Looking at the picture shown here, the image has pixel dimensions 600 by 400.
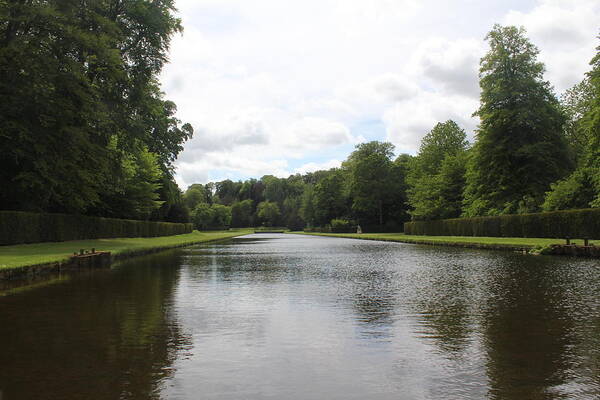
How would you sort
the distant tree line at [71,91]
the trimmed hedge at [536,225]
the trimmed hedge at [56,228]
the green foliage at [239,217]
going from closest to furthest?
1. the distant tree line at [71,91]
2. the trimmed hedge at [56,228]
3. the trimmed hedge at [536,225]
4. the green foliage at [239,217]

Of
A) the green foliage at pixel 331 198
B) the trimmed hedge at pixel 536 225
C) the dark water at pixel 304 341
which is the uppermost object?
the green foliage at pixel 331 198

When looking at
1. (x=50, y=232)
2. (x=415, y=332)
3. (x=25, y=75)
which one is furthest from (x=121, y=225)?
(x=415, y=332)

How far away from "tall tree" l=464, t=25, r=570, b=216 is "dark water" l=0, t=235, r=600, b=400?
117ft

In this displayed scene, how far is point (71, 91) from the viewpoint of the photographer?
87.1ft

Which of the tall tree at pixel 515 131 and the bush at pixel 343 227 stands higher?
the tall tree at pixel 515 131

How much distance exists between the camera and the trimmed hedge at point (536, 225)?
1169 inches

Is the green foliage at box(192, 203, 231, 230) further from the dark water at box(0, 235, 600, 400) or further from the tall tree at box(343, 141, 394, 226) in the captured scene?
the dark water at box(0, 235, 600, 400)

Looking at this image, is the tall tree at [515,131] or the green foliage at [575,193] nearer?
the green foliage at [575,193]

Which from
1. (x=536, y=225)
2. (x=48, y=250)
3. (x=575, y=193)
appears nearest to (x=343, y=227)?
(x=575, y=193)

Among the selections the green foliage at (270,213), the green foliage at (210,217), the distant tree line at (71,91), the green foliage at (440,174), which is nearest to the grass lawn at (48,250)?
the distant tree line at (71,91)

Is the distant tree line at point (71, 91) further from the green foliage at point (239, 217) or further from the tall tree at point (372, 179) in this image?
the green foliage at point (239, 217)

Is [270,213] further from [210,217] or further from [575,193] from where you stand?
[575,193]

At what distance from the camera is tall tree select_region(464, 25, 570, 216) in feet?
149

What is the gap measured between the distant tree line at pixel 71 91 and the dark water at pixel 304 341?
15216 mm
